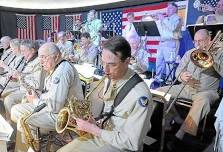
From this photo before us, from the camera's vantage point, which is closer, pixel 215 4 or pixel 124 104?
pixel 124 104

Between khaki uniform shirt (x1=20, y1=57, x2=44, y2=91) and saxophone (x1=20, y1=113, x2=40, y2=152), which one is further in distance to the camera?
khaki uniform shirt (x1=20, y1=57, x2=44, y2=91)

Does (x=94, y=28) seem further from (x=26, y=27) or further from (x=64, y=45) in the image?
(x=26, y=27)

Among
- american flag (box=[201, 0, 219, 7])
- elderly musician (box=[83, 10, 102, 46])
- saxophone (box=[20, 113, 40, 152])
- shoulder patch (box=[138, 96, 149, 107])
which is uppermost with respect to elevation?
american flag (box=[201, 0, 219, 7])

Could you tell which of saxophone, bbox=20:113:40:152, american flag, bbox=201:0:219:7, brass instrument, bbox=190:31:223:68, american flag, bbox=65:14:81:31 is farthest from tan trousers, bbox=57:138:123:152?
american flag, bbox=65:14:81:31

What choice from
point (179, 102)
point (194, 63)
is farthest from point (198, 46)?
point (179, 102)

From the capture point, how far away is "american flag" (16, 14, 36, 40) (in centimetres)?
1405

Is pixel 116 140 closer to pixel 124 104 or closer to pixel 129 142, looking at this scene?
pixel 129 142

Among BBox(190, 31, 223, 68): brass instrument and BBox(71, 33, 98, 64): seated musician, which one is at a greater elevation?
BBox(190, 31, 223, 68): brass instrument

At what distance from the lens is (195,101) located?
124 inches

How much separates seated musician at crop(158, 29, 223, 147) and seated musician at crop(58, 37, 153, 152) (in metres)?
1.36

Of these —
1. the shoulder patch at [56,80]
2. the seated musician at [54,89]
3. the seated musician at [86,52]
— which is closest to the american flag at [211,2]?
the seated musician at [86,52]

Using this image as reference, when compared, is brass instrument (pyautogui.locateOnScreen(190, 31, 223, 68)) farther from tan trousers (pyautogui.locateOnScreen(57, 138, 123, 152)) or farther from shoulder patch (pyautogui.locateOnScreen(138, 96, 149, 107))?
tan trousers (pyautogui.locateOnScreen(57, 138, 123, 152))

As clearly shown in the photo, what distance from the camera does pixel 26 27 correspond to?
560 inches

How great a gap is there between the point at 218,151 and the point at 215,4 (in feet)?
14.9
